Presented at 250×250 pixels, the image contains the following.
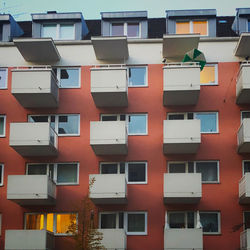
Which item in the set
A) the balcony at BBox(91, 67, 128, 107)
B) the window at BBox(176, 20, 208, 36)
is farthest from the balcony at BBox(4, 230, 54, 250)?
the window at BBox(176, 20, 208, 36)

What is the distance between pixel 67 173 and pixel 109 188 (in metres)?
2.94

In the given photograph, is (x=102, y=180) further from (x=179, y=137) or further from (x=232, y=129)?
(x=232, y=129)

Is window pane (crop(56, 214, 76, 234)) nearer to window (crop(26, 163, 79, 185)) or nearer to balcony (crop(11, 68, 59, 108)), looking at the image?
window (crop(26, 163, 79, 185))

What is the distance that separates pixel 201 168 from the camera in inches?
1168

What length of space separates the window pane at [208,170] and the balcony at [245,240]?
315 centimetres

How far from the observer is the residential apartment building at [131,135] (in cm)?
2819

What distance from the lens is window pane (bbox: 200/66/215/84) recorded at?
30.9 metres

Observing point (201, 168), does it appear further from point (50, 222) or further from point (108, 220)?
point (50, 222)

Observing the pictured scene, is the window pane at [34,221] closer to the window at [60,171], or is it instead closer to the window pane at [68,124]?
the window at [60,171]

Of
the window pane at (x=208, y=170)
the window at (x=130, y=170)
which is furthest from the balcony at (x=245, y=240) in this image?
the window at (x=130, y=170)

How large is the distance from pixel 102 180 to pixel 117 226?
8.07ft

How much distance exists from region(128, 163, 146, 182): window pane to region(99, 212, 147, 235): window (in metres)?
1.71

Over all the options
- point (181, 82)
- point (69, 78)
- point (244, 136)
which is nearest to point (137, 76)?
point (181, 82)

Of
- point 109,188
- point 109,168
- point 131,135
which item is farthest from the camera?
A: point 131,135
